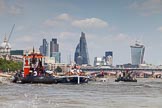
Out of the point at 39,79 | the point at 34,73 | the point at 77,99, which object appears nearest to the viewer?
the point at 77,99

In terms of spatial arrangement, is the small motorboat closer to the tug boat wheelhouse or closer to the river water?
the tug boat wheelhouse

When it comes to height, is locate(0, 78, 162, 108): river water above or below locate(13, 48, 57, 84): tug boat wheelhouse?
below

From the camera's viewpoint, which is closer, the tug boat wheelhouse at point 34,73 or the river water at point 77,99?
the river water at point 77,99

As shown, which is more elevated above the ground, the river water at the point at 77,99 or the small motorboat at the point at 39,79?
the small motorboat at the point at 39,79

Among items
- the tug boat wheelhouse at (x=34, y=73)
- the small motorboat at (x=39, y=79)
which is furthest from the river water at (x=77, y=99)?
the tug boat wheelhouse at (x=34, y=73)

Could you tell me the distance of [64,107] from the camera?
47500mm

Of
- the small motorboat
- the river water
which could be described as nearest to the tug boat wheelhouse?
Result: the small motorboat

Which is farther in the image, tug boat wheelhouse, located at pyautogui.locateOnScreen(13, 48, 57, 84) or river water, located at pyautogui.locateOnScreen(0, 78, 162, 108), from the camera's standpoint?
tug boat wheelhouse, located at pyautogui.locateOnScreen(13, 48, 57, 84)

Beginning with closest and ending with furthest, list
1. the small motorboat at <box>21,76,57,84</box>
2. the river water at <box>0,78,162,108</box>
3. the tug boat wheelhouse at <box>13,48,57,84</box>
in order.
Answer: the river water at <box>0,78,162,108</box> < the small motorboat at <box>21,76,57,84</box> < the tug boat wheelhouse at <box>13,48,57,84</box>

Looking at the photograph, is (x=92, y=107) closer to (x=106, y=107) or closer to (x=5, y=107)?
(x=106, y=107)

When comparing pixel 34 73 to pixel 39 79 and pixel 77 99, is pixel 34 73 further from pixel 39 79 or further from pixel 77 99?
pixel 77 99

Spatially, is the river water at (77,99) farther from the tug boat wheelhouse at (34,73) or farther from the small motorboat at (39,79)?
the tug boat wheelhouse at (34,73)

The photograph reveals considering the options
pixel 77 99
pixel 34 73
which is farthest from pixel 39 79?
pixel 77 99

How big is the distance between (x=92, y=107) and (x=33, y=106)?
18.3 ft
